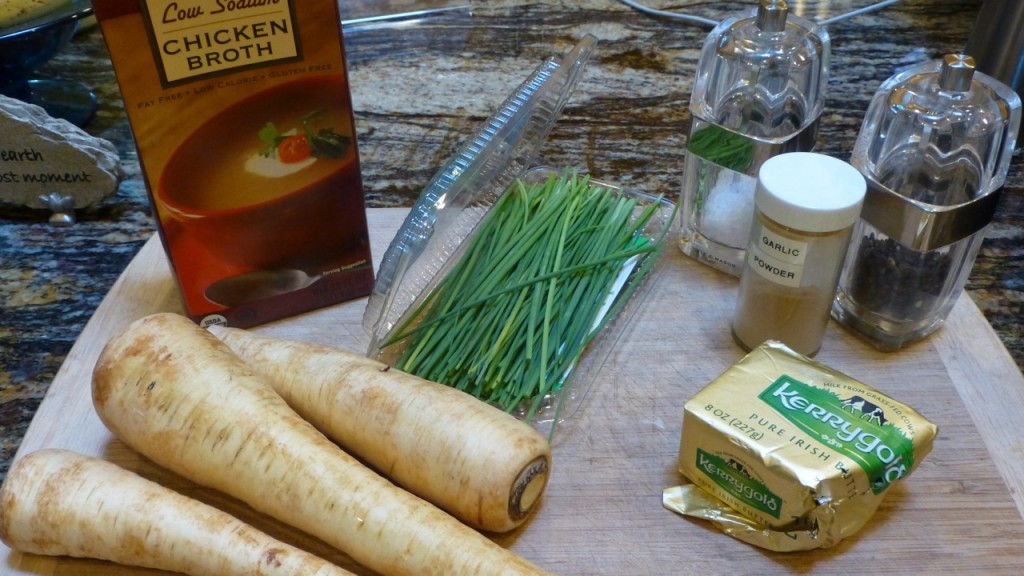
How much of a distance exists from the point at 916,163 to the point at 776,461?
1.39 feet

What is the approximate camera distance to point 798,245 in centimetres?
97

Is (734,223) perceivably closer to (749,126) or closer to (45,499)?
(749,126)

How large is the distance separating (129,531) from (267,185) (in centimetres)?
44

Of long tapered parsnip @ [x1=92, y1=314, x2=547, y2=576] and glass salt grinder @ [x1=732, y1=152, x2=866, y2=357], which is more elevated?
glass salt grinder @ [x1=732, y1=152, x2=866, y2=357]

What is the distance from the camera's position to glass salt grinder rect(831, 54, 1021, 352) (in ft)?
3.22

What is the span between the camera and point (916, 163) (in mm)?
1025

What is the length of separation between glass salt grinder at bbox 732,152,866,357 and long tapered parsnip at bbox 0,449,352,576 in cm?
59

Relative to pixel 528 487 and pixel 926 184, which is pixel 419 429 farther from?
pixel 926 184

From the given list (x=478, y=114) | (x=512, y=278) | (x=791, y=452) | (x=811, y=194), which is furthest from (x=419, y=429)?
(x=478, y=114)

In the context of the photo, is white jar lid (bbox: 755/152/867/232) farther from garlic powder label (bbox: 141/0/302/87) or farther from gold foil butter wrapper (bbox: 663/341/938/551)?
garlic powder label (bbox: 141/0/302/87)

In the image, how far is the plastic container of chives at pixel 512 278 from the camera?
1066 mm

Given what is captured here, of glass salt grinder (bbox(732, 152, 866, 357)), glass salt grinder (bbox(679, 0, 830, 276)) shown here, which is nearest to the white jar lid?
glass salt grinder (bbox(732, 152, 866, 357))

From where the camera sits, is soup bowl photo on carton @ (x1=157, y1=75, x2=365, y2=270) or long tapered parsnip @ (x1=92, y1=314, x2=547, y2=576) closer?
long tapered parsnip @ (x1=92, y1=314, x2=547, y2=576)

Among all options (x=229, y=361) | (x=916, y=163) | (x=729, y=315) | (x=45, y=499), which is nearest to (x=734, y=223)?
(x=729, y=315)
